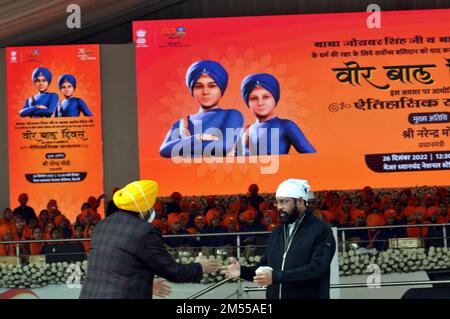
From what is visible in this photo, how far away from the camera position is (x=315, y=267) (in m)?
4.73

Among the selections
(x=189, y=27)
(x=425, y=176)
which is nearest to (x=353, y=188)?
(x=425, y=176)

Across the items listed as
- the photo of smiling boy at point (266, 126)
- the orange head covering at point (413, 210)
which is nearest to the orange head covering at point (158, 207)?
the photo of smiling boy at point (266, 126)

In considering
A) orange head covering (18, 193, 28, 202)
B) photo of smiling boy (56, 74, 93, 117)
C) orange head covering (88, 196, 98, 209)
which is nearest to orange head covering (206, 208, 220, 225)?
orange head covering (88, 196, 98, 209)

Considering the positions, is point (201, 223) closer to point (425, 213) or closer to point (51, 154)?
point (425, 213)

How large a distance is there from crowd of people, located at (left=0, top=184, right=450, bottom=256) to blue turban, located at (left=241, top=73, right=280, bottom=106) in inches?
61.7

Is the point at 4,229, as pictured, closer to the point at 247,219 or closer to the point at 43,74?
the point at 247,219

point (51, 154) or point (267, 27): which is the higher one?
point (267, 27)

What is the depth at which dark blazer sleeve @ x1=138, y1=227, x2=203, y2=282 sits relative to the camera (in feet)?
14.2

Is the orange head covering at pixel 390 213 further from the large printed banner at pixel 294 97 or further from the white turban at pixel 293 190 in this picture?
the white turban at pixel 293 190

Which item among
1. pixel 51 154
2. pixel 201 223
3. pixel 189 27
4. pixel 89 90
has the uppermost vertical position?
pixel 189 27

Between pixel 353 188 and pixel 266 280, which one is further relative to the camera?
pixel 353 188

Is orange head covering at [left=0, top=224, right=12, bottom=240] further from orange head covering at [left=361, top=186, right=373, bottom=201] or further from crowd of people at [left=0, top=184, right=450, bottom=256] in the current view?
orange head covering at [left=361, top=186, right=373, bottom=201]

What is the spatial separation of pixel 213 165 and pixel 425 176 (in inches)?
118

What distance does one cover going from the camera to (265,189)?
1356cm
